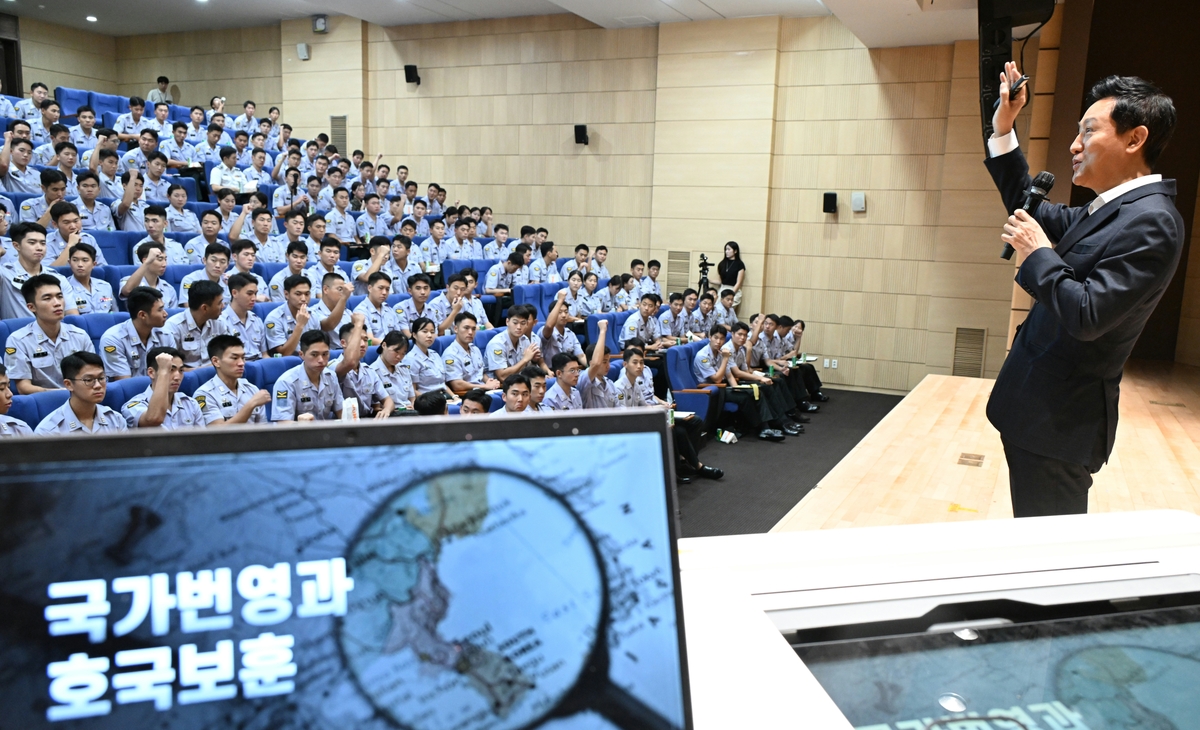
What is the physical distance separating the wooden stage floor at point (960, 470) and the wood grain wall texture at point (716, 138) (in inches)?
169

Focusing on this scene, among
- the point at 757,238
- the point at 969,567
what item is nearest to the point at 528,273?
the point at 757,238

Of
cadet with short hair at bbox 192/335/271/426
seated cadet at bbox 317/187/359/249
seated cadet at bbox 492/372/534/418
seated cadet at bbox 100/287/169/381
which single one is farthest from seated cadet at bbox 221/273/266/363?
seated cadet at bbox 317/187/359/249

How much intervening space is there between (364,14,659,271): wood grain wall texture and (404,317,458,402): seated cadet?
5090mm

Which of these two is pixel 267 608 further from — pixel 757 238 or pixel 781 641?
pixel 757 238

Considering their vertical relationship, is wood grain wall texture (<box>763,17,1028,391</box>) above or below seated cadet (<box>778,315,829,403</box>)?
above

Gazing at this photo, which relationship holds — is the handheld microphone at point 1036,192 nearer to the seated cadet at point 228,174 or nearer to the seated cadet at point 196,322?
the seated cadet at point 196,322

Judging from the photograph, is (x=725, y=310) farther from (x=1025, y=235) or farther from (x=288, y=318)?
(x=1025, y=235)

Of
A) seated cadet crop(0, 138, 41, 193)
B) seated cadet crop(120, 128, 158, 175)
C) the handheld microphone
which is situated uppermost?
seated cadet crop(120, 128, 158, 175)

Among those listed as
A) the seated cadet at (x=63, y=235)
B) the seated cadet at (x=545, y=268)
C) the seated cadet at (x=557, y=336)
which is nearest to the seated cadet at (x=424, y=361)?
the seated cadet at (x=557, y=336)

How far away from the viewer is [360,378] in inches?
192

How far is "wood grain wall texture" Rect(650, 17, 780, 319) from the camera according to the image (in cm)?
927

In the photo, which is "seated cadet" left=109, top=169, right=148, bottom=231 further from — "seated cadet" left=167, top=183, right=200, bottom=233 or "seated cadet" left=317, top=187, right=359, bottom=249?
"seated cadet" left=317, top=187, right=359, bottom=249

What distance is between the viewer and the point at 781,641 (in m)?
0.72

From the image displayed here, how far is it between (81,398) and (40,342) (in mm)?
1110
